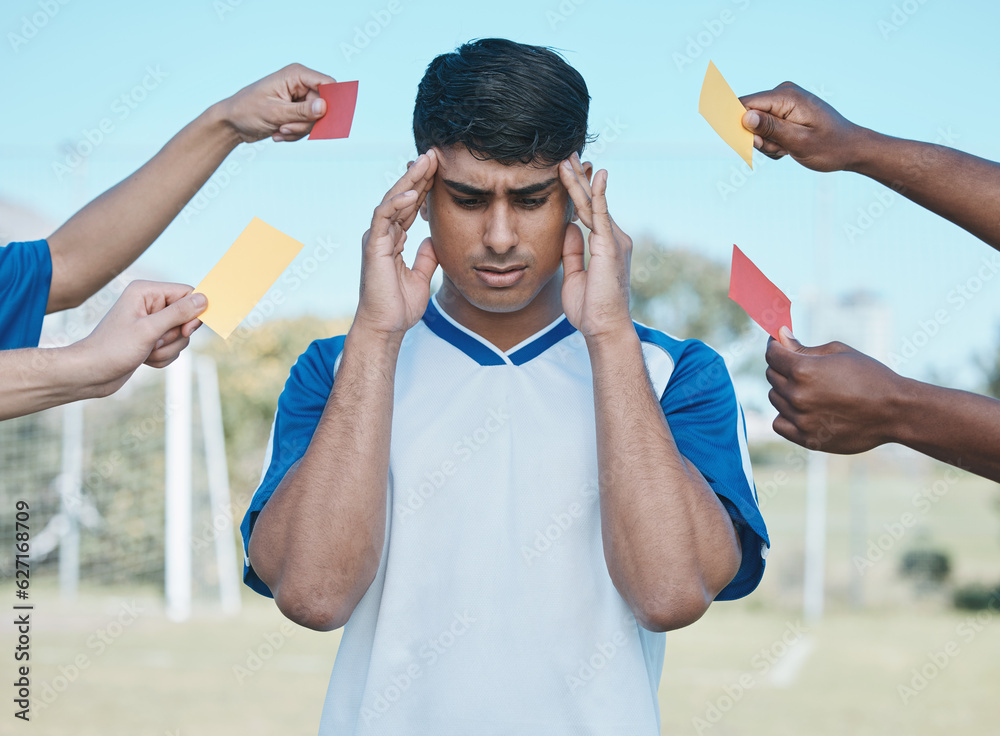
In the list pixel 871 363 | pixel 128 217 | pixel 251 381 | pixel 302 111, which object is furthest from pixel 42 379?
pixel 251 381

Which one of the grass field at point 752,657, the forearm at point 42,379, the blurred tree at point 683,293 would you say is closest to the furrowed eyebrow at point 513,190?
the forearm at point 42,379

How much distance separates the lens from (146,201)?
2492 mm

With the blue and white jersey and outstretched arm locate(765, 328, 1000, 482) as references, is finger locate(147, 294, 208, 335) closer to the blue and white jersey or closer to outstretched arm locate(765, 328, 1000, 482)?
the blue and white jersey

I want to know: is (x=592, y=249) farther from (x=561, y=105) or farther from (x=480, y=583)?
(x=480, y=583)

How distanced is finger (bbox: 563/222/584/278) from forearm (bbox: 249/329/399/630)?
510 mm

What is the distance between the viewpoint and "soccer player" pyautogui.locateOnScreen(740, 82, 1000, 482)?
2.04m

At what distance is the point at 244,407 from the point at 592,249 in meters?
9.75

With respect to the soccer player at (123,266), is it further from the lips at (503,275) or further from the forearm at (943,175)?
the forearm at (943,175)

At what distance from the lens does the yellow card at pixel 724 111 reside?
1.89 meters

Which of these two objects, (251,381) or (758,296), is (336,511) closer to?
(758,296)

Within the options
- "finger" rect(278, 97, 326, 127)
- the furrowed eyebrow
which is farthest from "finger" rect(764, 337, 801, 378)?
"finger" rect(278, 97, 326, 127)

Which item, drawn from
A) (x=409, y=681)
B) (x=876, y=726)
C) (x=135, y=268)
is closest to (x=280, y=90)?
(x=409, y=681)

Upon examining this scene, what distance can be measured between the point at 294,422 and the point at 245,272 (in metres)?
0.37

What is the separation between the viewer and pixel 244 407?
11008 millimetres
